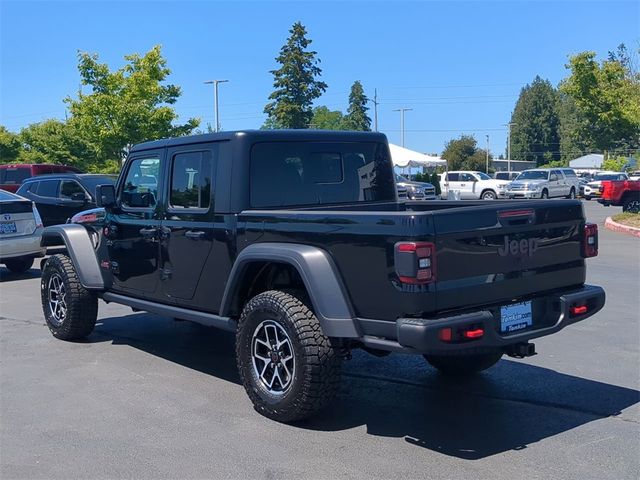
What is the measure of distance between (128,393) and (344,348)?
1962 mm

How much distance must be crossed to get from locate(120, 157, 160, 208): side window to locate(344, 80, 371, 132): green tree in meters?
78.1

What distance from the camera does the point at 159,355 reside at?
6816mm

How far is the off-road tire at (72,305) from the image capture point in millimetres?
7039

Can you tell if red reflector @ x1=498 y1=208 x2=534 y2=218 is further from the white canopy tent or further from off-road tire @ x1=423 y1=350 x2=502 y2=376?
the white canopy tent

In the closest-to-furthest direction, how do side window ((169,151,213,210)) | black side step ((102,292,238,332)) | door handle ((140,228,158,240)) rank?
black side step ((102,292,238,332))
side window ((169,151,213,210))
door handle ((140,228,158,240))

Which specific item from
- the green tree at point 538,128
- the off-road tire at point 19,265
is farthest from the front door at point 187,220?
the green tree at point 538,128

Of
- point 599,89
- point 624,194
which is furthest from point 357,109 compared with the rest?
point 624,194

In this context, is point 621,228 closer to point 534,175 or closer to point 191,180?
point 191,180

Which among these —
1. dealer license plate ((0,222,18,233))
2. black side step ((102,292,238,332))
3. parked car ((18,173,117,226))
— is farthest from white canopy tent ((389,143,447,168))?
black side step ((102,292,238,332))

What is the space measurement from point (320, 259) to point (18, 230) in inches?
352

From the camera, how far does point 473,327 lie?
4152 millimetres

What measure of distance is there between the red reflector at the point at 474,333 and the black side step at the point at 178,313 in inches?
73.0

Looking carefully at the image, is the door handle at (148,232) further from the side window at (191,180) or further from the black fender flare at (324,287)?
the black fender flare at (324,287)

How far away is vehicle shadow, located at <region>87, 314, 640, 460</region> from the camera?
15.2 feet
